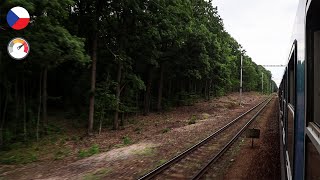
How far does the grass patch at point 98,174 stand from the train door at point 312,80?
9.31m

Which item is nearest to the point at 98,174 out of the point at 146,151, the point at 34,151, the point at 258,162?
the point at 146,151

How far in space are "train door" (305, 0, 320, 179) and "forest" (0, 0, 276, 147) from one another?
1072cm

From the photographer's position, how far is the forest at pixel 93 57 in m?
14.5

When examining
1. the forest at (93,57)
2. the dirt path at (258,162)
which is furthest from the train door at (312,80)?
the forest at (93,57)

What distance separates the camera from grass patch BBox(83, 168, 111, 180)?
11258 mm

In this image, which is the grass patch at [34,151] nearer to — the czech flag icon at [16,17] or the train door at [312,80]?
the czech flag icon at [16,17]

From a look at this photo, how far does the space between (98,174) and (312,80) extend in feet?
32.7

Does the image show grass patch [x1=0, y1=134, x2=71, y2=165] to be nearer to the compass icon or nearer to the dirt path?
the dirt path

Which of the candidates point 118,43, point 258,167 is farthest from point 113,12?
point 258,167

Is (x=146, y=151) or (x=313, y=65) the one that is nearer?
(x=313, y=65)

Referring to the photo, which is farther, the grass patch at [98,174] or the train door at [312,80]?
the grass patch at [98,174]

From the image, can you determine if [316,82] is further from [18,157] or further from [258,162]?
[18,157]

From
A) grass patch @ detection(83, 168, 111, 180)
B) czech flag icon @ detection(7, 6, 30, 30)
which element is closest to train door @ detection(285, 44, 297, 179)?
czech flag icon @ detection(7, 6, 30, 30)

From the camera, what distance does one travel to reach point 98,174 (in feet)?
38.3
